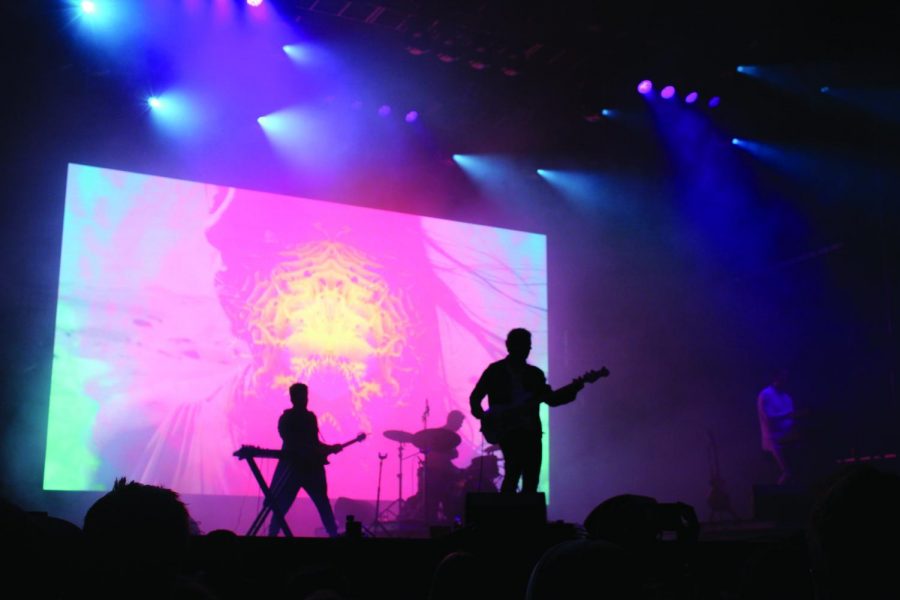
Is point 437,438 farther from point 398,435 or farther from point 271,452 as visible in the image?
point 271,452

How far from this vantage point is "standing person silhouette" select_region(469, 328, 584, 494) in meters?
6.48

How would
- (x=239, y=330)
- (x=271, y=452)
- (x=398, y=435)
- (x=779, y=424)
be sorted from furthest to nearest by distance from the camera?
Result: (x=779, y=424), (x=398, y=435), (x=239, y=330), (x=271, y=452)

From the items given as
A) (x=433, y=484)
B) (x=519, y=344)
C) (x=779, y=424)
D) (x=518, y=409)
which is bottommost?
(x=433, y=484)

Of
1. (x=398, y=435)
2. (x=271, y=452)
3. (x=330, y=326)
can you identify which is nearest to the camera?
(x=271, y=452)

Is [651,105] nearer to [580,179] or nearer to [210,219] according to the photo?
[580,179]

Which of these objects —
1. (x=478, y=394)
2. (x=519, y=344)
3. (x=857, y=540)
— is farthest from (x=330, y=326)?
(x=857, y=540)

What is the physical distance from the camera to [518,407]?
6.51 meters

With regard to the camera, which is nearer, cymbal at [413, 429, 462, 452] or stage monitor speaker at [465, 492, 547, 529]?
stage monitor speaker at [465, 492, 547, 529]

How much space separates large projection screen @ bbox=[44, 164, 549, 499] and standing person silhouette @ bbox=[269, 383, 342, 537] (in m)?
1.01

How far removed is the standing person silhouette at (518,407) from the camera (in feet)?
21.3

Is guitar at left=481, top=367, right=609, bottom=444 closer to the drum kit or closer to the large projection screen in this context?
the drum kit

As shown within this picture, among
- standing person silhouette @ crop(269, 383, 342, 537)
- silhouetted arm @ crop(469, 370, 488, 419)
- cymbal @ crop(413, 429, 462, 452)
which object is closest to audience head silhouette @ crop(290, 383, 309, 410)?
standing person silhouette @ crop(269, 383, 342, 537)

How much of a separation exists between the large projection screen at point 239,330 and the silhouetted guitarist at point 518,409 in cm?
413

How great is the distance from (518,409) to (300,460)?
131 inches
